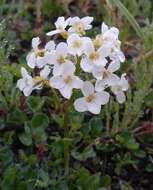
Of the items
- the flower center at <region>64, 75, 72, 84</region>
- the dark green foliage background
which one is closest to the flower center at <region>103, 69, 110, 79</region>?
the flower center at <region>64, 75, 72, 84</region>

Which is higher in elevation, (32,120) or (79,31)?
(79,31)

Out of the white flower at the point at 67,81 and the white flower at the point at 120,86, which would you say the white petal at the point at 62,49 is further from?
the white flower at the point at 120,86

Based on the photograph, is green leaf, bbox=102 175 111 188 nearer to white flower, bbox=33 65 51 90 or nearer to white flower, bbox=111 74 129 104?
white flower, bbox=111 74 129 104

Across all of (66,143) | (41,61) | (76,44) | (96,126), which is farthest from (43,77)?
(96,126)

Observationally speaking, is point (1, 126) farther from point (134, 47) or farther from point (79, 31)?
point (134, 47)

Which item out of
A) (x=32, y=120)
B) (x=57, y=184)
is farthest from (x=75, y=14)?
(x=57, y=184)

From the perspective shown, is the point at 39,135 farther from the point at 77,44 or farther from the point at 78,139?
the point at 77,44

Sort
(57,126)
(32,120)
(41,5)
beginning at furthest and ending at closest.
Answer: (41,5) < (57,126) < (32,120)
